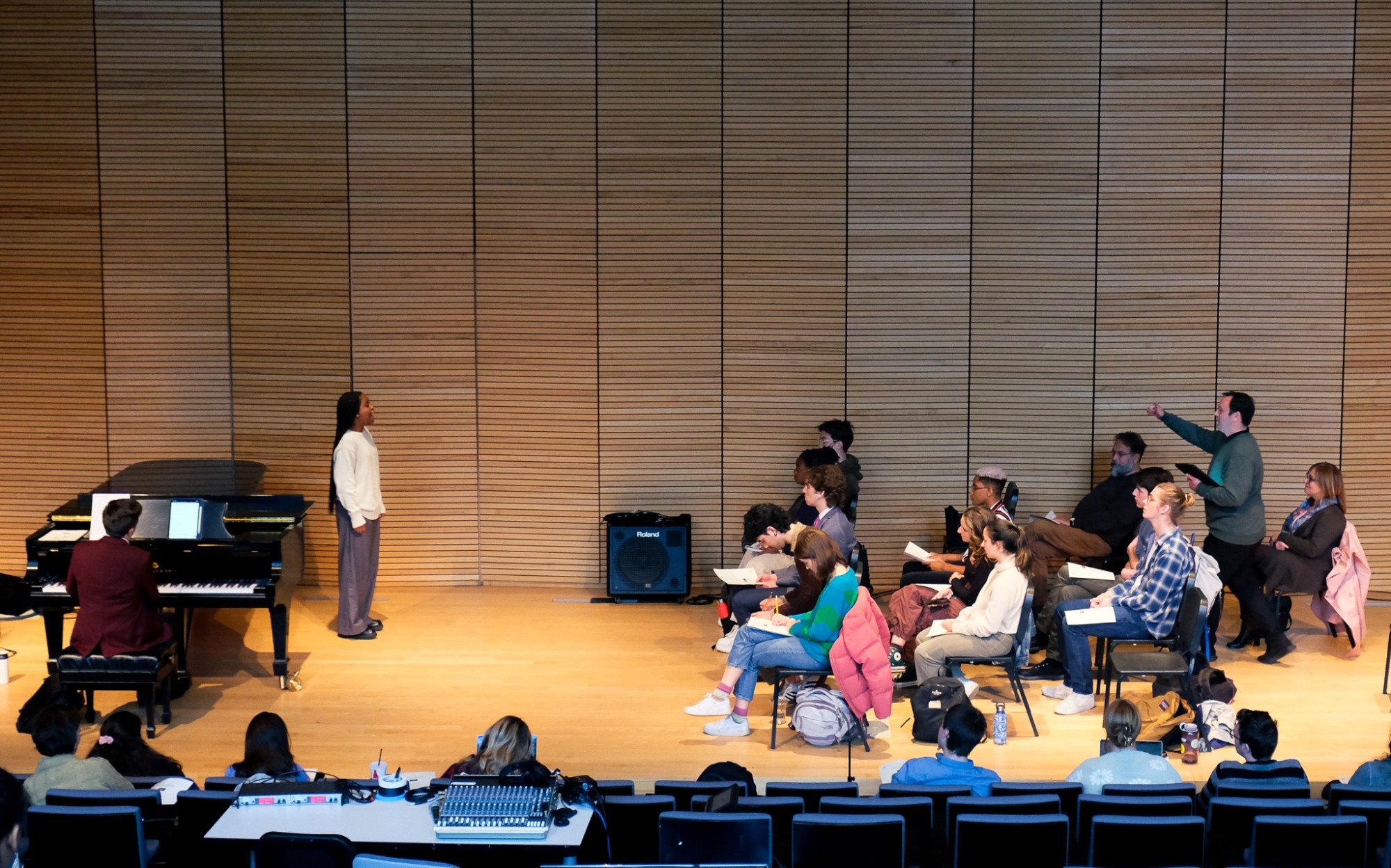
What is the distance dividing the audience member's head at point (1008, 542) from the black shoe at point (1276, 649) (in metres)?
2.16

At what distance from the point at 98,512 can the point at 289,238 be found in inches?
114

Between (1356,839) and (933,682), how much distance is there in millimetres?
2463

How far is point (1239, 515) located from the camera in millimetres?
7852

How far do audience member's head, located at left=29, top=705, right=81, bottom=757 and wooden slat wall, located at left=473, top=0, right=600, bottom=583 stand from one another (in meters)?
4.86

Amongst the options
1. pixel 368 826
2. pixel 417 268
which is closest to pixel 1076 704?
pixel 368 826

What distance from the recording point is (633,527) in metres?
9.05

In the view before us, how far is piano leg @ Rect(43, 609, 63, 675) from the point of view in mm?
6715

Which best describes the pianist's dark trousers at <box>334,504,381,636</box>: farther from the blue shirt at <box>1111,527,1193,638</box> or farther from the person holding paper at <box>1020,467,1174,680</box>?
the blue shirt at <box>1111,527,1193,638</box>

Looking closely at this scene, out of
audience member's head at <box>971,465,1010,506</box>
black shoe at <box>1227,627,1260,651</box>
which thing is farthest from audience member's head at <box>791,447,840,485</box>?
black shoe at <box>1227,627,1260,651</box>

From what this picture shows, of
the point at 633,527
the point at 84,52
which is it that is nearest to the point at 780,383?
the point at 633,527

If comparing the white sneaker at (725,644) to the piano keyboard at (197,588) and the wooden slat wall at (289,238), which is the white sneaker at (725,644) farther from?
the wooden slat wall at (289,238)

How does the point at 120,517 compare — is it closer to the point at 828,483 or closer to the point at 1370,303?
the point at 828,483

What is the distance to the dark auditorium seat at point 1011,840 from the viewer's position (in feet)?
13.3

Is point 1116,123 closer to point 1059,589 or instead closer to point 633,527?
point 1059,589
